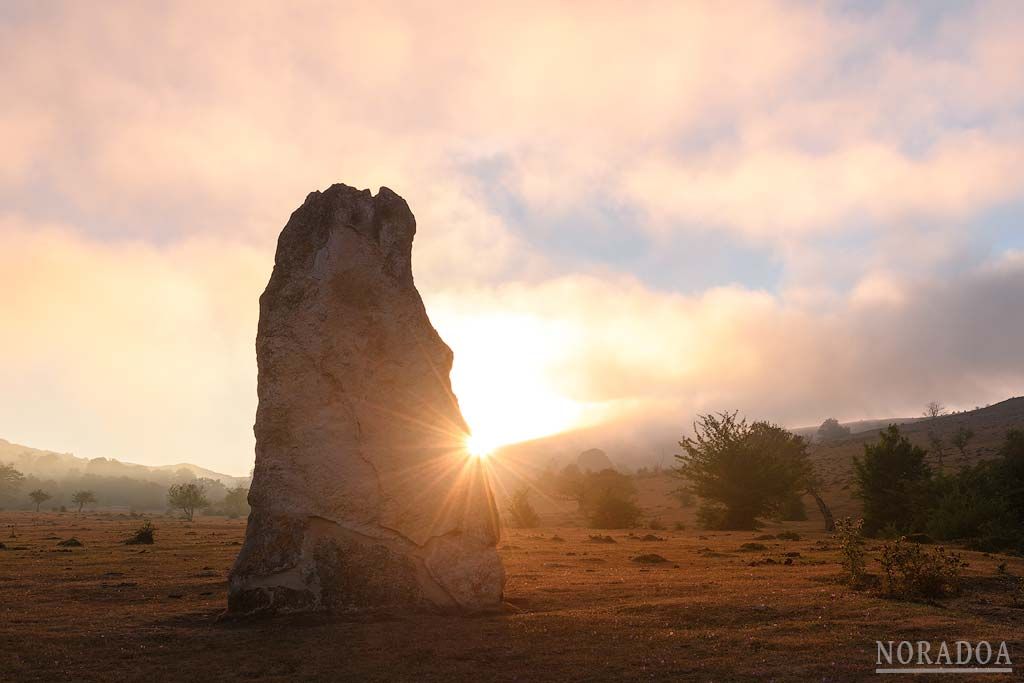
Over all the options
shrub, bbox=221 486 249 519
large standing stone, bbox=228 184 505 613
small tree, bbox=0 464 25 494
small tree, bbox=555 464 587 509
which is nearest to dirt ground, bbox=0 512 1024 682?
large standing stone, bbox=228 184 505 613

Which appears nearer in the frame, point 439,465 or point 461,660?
point 461,660

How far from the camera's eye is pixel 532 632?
980 cm

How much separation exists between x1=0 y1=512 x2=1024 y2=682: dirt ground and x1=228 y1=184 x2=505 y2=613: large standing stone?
67 centimetres

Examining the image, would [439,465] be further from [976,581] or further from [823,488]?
[823,488]

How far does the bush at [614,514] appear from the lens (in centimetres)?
3934

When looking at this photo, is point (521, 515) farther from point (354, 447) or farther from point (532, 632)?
point (532, 632)

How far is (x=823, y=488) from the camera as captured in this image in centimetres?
5259

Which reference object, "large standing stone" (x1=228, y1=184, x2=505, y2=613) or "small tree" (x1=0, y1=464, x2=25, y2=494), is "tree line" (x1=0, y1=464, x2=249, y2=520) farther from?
"large standing stone" (x1=228, y1=184, x2=505, y2=613)

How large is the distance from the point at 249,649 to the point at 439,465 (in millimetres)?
4315

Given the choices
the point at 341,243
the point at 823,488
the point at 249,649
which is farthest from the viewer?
the point at 823,488

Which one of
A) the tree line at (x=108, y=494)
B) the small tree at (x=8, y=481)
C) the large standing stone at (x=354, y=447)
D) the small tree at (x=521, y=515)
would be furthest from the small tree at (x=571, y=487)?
the small tree at (x=8, y=481)

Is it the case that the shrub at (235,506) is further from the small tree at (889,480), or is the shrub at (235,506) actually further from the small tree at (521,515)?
the small tree at (889,480)

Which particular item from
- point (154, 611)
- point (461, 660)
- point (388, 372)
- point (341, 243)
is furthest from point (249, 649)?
point (341, 243)

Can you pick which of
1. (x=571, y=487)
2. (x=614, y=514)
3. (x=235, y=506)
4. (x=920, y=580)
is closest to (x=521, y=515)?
(x=614, y=514)
